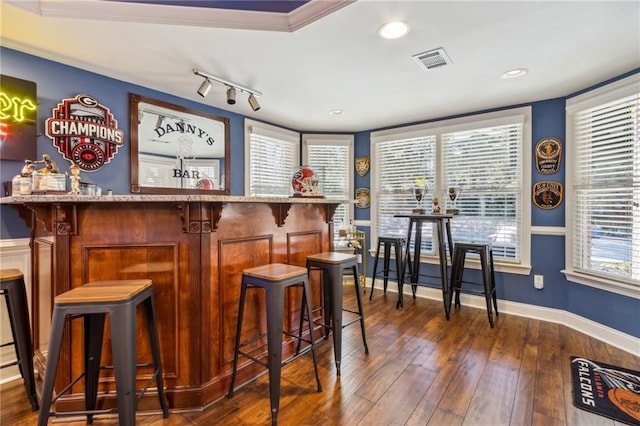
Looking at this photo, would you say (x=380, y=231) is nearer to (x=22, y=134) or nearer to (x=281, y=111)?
(x=281, y=111)

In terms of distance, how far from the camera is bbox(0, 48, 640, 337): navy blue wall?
7.30 ft

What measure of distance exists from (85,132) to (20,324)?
154 centimetres

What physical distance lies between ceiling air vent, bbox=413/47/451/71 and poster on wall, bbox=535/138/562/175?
1613 millimetres

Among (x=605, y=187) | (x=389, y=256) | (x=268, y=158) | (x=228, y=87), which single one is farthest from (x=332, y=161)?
(x=605, y=187)

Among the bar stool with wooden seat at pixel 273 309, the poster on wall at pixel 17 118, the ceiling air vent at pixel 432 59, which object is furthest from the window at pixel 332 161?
the poster on wall at pixel 17 118

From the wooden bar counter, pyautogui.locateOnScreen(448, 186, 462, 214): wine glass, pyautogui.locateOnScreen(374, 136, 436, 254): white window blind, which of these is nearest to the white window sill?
pyautogui.locateOnScreen(448, 186, 462, 214): wine glass

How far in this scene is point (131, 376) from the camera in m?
1.32

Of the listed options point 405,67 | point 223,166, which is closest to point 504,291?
point 405,67

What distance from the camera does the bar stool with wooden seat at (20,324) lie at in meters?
1.69

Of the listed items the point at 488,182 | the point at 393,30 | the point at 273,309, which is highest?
the point at 393,30

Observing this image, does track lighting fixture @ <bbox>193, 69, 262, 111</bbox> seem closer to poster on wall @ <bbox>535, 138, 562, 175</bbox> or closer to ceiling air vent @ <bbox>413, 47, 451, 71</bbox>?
ceiling air vent @ <bbox>413, 47, 451, 71</bbox>

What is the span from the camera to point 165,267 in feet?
5.66

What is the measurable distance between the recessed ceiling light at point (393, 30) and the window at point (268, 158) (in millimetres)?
2115

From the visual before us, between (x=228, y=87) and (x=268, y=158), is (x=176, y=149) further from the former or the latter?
(x=268, y=158)
